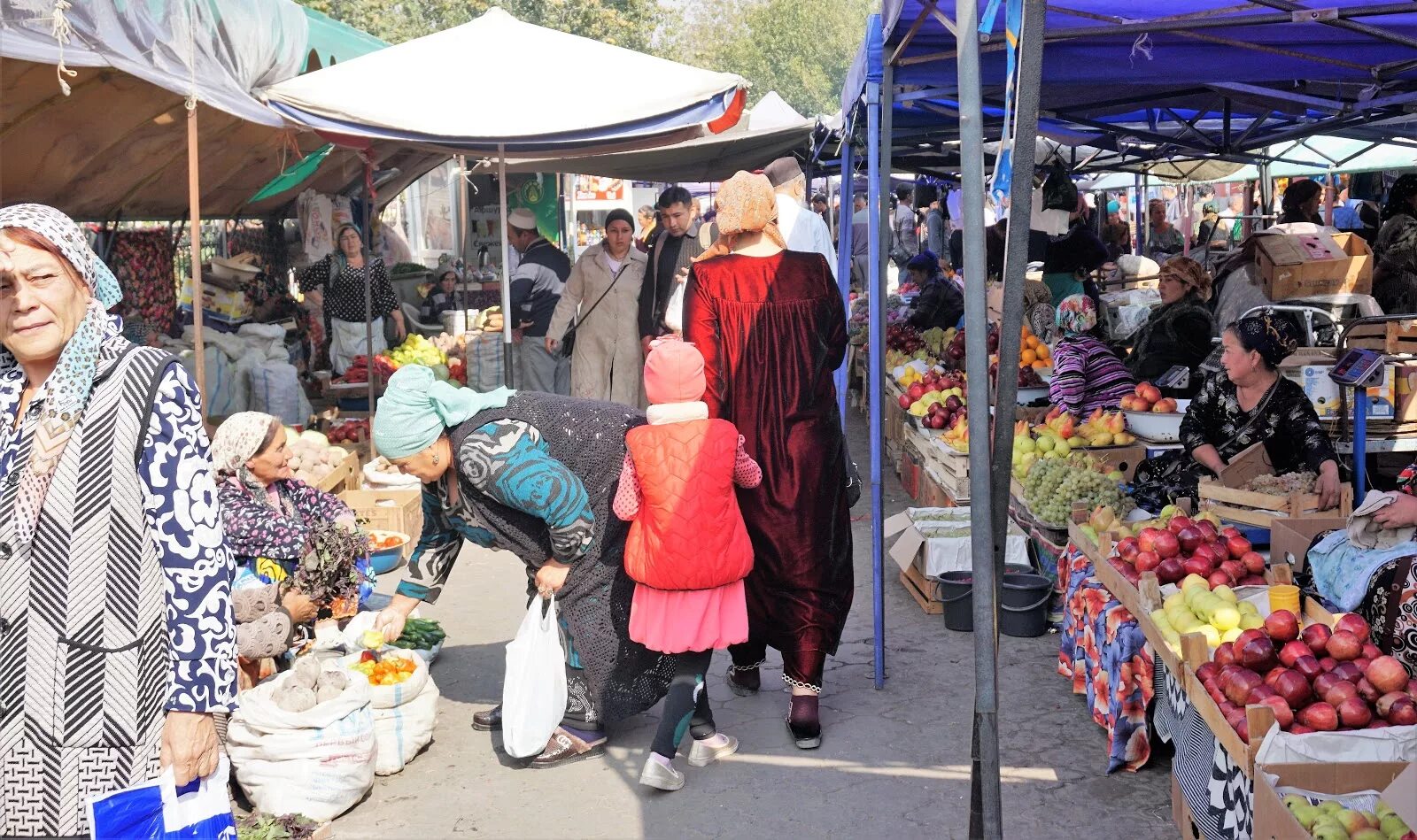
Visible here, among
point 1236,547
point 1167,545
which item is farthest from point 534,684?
point 1236,547

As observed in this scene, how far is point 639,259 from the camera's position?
9.10 m

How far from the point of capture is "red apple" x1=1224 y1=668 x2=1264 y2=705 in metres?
3.43

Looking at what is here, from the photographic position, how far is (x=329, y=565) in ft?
16.8

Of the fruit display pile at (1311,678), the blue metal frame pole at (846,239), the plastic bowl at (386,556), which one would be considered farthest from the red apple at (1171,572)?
the plastic bowl at (386,556)

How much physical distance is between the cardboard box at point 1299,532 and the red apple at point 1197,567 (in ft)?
1.26

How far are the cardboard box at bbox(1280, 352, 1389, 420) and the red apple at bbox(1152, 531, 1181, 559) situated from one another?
6.06 ft

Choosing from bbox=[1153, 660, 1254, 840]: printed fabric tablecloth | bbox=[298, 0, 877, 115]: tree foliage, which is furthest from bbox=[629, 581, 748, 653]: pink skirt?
bbox=[298, 0, 877, 115]: tree foliage

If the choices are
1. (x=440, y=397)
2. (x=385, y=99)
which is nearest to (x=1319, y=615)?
(x=440, y=397)

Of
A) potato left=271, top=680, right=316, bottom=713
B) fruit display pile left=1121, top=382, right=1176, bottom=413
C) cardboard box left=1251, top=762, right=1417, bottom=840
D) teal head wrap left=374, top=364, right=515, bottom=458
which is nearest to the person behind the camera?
cardboard box left=1251, top=762, right=1417, bottom=840

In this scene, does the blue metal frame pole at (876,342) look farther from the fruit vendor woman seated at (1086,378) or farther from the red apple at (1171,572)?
the fruit vendor woman seated at (1086,378)

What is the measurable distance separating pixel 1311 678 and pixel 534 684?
2.42 meters

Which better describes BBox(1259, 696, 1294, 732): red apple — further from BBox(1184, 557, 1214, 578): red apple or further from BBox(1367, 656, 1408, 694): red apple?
BBox(1184, 557, 1214, 578): red apple

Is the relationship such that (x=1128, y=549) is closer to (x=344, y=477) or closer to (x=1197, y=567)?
(x=1197, y=567)

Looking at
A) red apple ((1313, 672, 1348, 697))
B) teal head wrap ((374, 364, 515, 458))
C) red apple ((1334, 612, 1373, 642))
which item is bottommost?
red apple ((1313, 672, 1348, 697))
